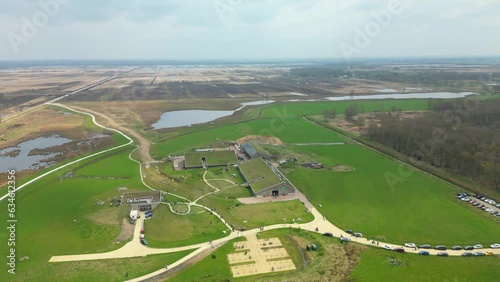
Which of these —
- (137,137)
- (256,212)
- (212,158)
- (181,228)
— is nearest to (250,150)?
(212,158)

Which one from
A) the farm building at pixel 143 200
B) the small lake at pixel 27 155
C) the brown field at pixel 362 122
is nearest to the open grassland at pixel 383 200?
the farm building at pixel 143 200

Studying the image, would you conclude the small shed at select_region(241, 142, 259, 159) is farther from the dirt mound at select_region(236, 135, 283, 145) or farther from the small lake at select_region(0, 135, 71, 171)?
the small lake at select_region(0, 135, 71, 171)

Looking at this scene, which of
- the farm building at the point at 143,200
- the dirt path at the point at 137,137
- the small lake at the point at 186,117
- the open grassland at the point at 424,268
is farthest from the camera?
the small lake at the point at 186,117

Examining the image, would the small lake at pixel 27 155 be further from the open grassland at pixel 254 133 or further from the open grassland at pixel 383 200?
the open grassland at pixel 383 200

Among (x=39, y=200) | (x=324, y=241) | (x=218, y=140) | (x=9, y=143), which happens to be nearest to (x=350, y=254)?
(x=324, y=241)

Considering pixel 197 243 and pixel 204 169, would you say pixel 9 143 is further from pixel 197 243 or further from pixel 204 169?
pixel 197 243

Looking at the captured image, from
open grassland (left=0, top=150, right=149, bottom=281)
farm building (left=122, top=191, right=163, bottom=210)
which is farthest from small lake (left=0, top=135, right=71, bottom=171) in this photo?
farm building (left=122, top=191, right=163, bottom=210)

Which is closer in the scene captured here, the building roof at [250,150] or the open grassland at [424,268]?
the open grassland at [424,268]

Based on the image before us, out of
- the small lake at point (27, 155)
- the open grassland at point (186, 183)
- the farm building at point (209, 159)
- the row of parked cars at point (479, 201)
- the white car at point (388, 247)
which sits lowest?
the small lake at point (27, 155)
